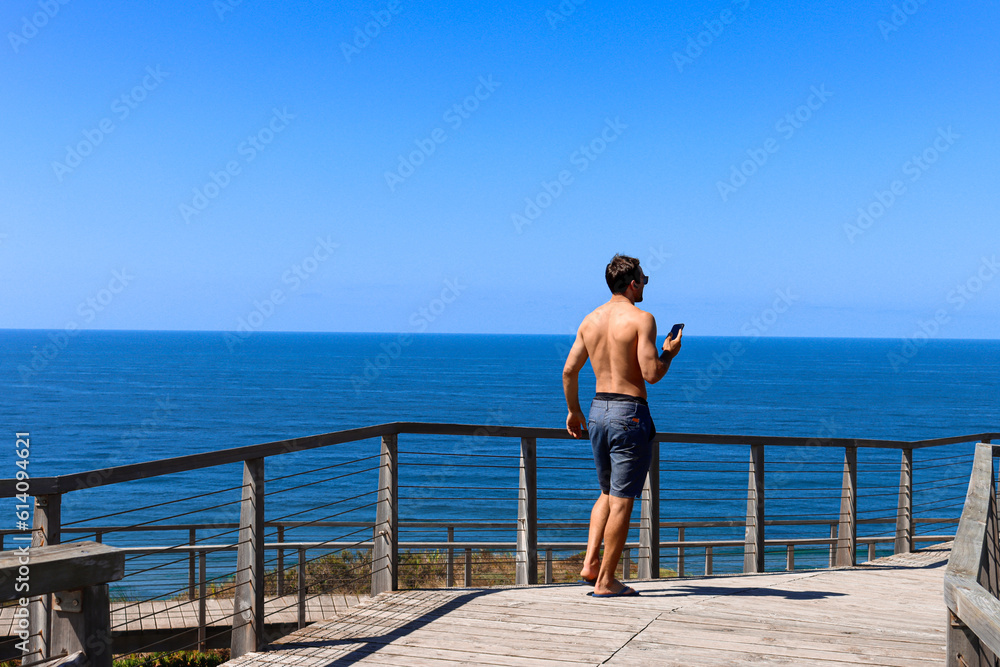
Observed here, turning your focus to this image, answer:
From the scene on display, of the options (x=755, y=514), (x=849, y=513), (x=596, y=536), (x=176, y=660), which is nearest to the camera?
(x=596, y=536)

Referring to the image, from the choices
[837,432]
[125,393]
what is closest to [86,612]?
[837,432]

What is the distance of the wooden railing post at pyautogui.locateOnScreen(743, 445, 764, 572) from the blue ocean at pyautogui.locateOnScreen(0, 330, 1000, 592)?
380 inches

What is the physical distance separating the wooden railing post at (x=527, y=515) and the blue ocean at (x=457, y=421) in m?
11.4

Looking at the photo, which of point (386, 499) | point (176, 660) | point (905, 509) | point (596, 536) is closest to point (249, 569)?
point (386, 499)

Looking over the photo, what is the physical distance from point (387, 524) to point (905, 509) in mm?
5427

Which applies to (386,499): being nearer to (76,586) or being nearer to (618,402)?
(618,402)

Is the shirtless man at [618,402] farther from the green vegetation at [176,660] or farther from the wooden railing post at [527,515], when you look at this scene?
the green vegetation at [176,660]

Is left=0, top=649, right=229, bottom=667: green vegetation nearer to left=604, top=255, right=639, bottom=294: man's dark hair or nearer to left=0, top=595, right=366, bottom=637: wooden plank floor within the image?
left=0, top=595, right=366, bottom=637: wooden plank floor

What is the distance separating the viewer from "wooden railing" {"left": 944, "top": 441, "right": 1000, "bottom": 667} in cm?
207

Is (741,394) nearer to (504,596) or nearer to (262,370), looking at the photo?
(262,370)

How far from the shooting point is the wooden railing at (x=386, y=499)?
316cm

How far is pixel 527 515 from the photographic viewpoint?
561 cm

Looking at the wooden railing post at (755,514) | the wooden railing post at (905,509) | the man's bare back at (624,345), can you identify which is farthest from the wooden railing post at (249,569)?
the wooden railing post at (905,509)

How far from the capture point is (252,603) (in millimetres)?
3988
